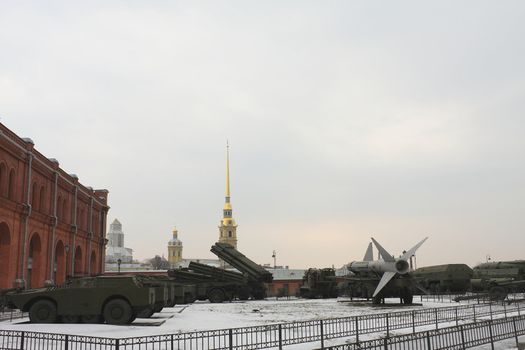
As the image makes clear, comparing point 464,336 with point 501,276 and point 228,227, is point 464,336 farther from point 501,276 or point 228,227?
point 228,227

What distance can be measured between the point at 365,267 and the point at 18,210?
2211 cm

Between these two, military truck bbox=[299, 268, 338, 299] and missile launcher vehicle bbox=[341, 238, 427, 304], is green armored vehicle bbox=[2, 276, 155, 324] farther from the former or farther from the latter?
military truck bbox=[299, 268, 338, 299]

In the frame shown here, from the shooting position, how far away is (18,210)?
102 feet

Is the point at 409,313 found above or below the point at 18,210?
below

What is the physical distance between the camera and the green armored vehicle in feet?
59.2

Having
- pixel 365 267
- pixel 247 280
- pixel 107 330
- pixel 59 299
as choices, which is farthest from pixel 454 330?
pixel 247 280

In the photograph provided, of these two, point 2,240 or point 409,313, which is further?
point 2,240

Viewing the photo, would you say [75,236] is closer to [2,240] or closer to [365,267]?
[2,240]

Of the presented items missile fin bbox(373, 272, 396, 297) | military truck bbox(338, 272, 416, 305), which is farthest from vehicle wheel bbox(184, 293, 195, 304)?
missile fin bbox(373, 272, 396, 297)

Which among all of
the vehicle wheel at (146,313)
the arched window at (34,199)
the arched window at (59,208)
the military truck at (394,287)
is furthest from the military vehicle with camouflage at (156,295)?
the arched window at (59,208)

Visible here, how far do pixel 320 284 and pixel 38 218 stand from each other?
75.3ft

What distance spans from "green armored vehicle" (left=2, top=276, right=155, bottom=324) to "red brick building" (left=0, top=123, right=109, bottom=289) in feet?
41.8

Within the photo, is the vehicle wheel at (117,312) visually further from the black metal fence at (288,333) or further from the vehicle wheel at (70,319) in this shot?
the black metal fence at (288,333)

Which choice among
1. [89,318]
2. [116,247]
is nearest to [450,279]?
[89,318]
